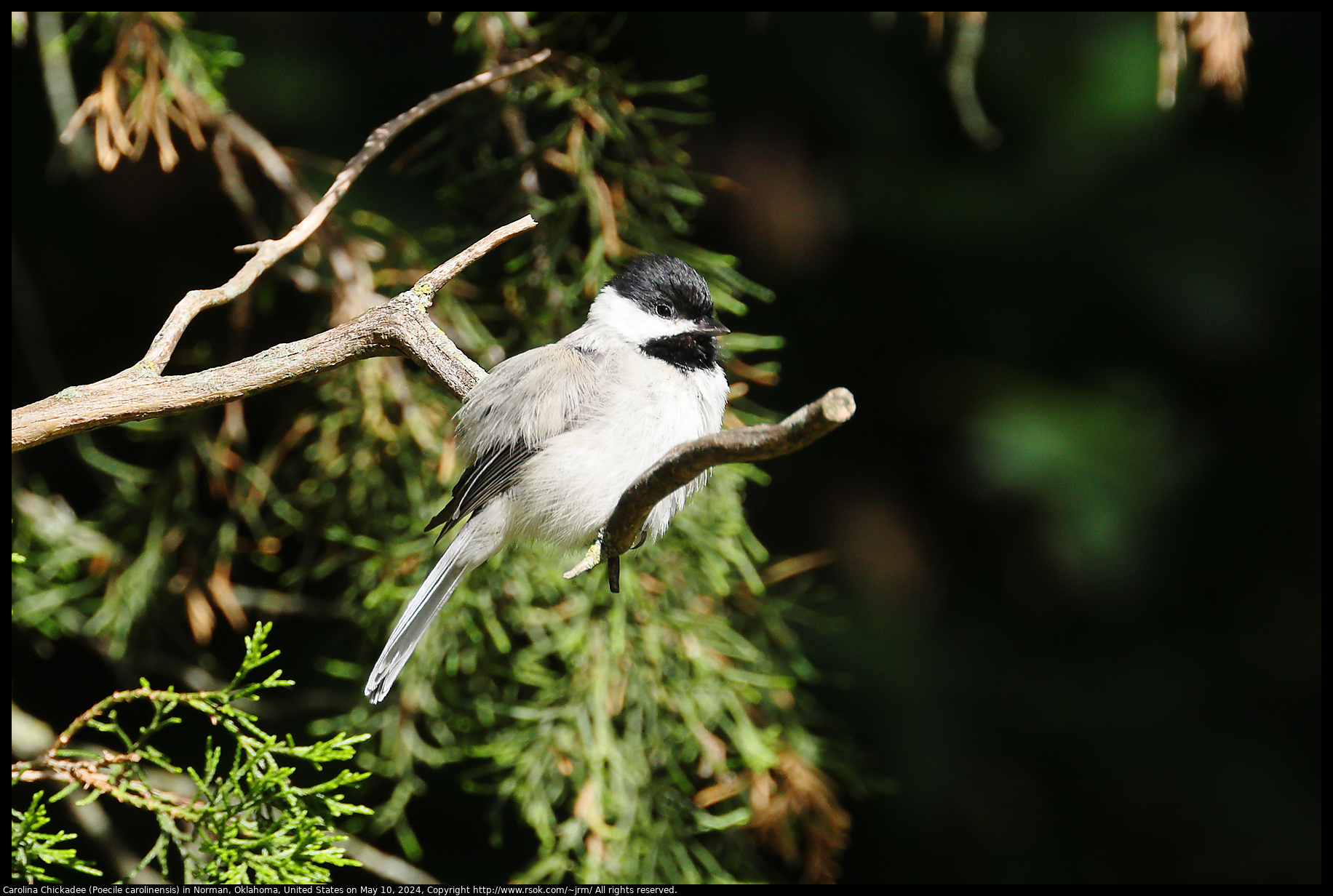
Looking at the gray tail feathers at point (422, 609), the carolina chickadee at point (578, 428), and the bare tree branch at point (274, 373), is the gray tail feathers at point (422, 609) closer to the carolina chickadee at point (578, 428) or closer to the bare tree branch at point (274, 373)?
the carolina chickadee at point (578, 428)

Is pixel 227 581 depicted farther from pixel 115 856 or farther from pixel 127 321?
pixel 127 321

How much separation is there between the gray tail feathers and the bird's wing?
0.21 ft

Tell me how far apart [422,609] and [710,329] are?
704 mm

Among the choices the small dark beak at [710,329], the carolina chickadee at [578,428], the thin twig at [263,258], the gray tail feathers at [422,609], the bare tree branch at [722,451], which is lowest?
the gray tail feathers at [422,609]

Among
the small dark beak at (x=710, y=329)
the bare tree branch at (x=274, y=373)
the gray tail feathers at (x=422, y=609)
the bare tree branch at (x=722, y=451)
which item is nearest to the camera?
the bare tree branch at (x=722, y=451)

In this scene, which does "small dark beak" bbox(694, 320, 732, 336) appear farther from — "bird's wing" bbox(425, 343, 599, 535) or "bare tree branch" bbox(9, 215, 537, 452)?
"bare tree branch" bbox(9, 215, 537, 452)

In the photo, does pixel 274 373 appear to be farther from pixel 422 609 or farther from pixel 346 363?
pixel 422 609

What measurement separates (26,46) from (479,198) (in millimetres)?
1270

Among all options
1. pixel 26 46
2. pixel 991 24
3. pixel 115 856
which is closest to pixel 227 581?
pixel 115 856

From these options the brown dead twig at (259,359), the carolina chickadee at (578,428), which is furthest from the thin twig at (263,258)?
the carolina chickadee at (578,428)

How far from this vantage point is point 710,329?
1780 mm

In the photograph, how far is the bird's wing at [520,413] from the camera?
1719mm

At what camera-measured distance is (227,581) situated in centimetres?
227

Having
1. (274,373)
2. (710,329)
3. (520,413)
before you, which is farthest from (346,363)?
(710,329)
